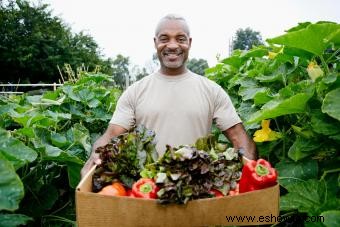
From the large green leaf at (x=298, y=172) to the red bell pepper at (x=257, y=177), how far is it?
680 millimetres

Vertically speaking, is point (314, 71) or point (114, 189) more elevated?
point (314, 71)

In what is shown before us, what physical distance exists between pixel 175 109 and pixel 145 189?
0.93m

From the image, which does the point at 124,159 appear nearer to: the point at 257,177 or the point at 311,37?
the point at 257,177

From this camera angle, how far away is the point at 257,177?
5.77 feet

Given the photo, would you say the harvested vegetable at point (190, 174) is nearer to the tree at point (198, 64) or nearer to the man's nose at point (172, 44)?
the man's nose at point (172, 44)

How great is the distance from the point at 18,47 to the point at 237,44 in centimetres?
4940

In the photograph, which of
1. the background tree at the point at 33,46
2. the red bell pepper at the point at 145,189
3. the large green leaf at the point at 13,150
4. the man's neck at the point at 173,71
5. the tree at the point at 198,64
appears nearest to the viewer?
the red bell pepper at the point at 145,189

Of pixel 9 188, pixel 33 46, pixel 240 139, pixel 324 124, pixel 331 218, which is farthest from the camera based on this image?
pixel 33 46

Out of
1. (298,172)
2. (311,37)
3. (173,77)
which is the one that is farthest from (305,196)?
(173,77)

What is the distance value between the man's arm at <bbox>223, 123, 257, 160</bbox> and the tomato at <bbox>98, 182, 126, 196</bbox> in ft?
2.86

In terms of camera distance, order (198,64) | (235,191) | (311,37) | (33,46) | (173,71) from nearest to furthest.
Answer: (235,191)
(311,37)
(173,71)
(33,46)
(198,64)

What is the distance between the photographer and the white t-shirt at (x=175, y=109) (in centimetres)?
261

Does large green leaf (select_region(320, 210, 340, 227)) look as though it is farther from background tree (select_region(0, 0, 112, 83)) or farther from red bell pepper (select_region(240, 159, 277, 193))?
background tree (select_region(0, 0, 112, 83))

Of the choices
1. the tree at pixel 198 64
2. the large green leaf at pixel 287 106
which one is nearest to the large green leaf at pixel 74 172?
the large green leaf at pixel 287 106
